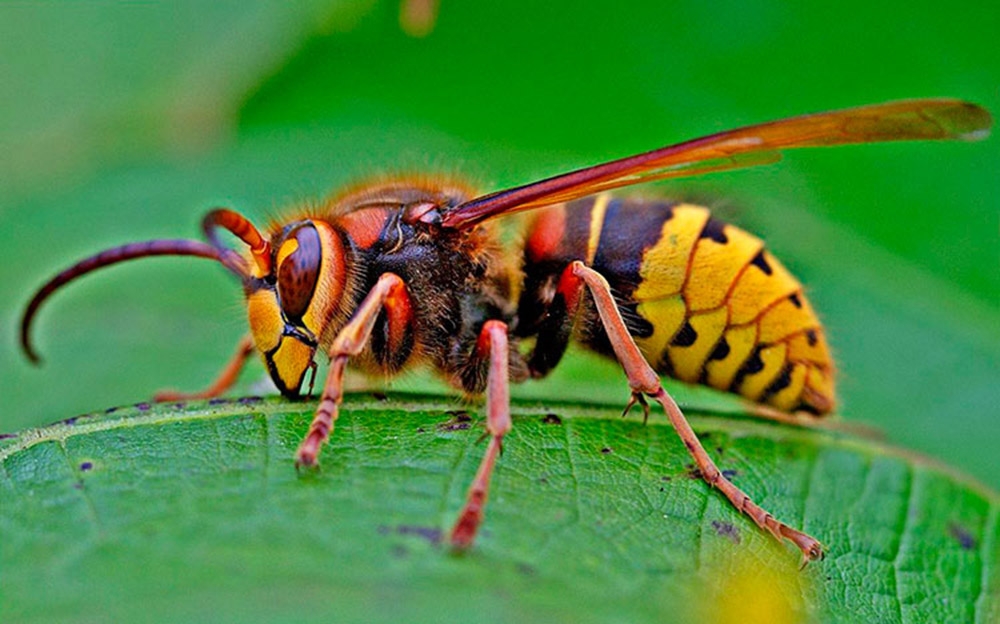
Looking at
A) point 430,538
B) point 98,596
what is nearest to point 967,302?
point 430,538

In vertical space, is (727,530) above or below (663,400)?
below

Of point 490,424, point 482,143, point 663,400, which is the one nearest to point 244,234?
point 490,424

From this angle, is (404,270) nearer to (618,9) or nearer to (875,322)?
(875,322)

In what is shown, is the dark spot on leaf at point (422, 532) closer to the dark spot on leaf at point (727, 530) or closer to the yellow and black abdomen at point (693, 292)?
the dark spot on leaf at point (727, 530)

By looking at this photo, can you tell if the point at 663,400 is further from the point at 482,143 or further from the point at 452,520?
the point at 482,143

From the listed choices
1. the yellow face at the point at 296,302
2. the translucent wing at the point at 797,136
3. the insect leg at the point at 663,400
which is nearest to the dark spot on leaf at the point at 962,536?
the insect leg at the point at 663,400
